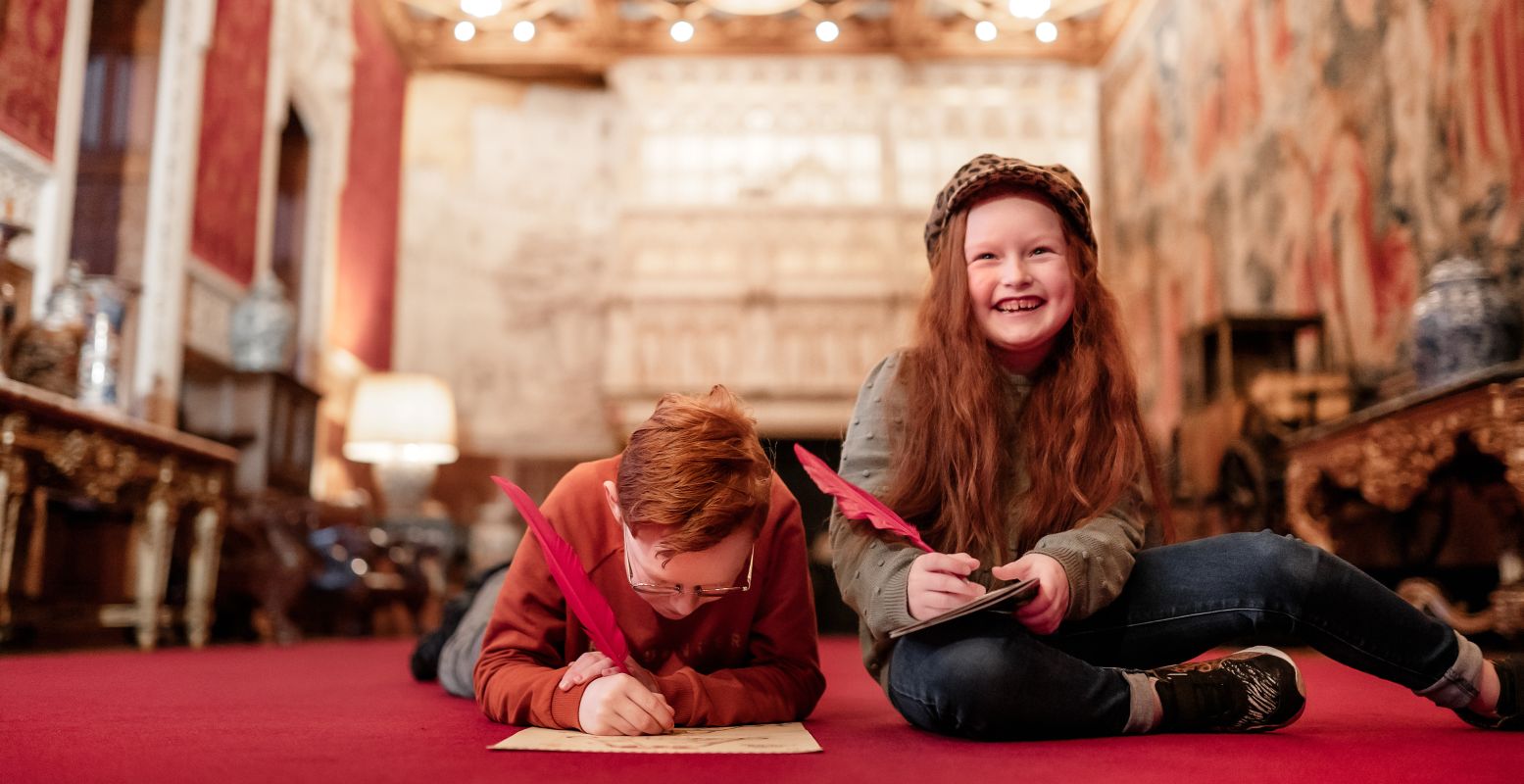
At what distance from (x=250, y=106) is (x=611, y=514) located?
19.3ft

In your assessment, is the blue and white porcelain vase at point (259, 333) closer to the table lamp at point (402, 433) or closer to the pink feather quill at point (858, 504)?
the table lamp at point (402, 433)

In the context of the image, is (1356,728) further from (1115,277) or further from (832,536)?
(1115,277)

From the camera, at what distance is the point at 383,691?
9.04 feet

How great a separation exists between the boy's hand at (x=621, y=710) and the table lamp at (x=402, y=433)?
668 centimetres

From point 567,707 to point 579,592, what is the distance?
18 cm

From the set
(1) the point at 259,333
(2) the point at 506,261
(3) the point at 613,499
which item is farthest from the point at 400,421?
(3) the point at 613,499

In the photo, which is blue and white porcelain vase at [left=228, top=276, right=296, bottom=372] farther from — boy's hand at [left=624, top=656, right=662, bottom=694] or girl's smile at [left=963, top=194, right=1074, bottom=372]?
girl's smile at [left=963, top=194, right=1074, bottom=372]

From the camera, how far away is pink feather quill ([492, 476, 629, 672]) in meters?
1.63

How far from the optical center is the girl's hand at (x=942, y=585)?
1565mm

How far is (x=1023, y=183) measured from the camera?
1.92 m

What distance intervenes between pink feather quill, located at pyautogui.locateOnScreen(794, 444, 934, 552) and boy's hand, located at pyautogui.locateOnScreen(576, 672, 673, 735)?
0.39 metres

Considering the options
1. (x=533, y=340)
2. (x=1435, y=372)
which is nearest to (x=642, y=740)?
(x=1435, y=372)

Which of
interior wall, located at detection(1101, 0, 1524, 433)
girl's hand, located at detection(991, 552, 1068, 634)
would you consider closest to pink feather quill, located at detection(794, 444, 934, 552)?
girl's hand, located at detection(991, 552, 1068, 634)

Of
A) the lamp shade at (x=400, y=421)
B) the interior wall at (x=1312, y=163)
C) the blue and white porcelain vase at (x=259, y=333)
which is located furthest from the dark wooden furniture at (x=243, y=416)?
the interior wall at (x=1312, y=163)
